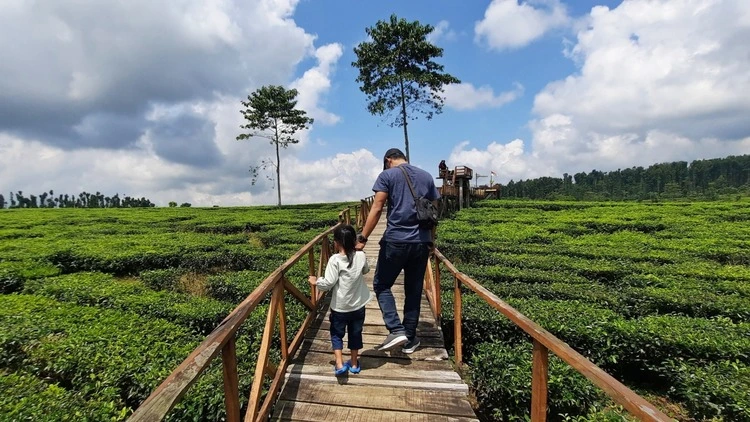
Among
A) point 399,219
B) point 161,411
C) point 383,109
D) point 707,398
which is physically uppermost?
point 383,109

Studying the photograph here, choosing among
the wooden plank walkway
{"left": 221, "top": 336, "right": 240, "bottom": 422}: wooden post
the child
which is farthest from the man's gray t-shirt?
{"left": 221, "top": 336, "right": 240, "bottom": 422}: wooden post

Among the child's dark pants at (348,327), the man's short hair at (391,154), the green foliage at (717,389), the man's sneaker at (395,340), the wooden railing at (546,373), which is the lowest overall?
the green foliage at (717,389)

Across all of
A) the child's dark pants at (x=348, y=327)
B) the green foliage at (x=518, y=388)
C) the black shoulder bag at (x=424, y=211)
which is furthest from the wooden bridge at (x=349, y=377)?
the black shoulder bag at (x=424, y=211)

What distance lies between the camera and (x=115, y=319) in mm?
5984

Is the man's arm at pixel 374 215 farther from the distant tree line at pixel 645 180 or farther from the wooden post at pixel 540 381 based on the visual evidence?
the distant tree line at pixel 645 180

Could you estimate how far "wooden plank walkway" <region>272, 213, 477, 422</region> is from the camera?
344cm

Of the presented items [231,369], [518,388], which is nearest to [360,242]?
[231,369]

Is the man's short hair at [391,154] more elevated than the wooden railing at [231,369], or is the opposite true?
the man's short hair at [391,154]

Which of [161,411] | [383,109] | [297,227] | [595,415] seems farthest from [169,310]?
[383,109]

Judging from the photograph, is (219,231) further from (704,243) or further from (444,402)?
(704,243)

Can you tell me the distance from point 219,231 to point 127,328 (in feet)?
40.8

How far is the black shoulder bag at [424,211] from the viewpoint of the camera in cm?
414

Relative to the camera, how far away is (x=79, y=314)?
20.5 ft

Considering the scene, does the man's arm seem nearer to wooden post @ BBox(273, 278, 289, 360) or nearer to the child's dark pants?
the child's dark pants
